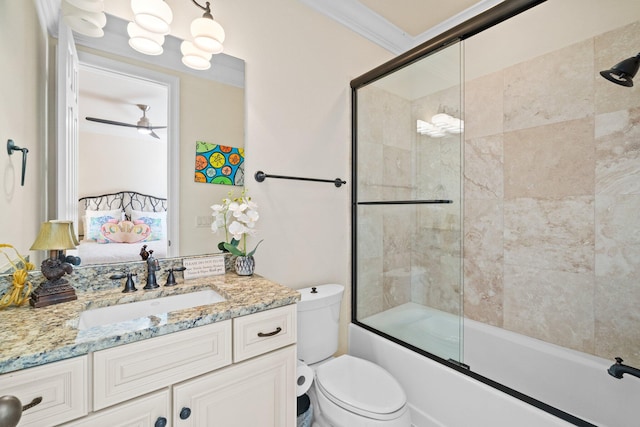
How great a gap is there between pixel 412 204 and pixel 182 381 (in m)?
1.61

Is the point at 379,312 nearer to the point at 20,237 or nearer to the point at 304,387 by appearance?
the point at 304,387

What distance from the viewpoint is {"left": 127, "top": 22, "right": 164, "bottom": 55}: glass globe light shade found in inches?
48.3

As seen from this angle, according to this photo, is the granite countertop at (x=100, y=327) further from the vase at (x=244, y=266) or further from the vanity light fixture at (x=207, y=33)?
the vanity light fixture at (x=207, y=33)

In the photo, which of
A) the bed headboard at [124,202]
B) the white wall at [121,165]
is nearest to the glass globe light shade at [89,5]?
the white wall at [121,165]

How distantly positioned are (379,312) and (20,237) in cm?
188

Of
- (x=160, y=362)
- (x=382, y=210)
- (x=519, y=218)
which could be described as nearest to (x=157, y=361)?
(x=160, y=362)

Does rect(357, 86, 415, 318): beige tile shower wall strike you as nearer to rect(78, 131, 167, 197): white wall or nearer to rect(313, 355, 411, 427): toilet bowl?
rect(313, 355, 411, 427): toilet bowl

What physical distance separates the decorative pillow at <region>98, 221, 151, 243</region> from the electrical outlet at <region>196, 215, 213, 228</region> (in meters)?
0.22

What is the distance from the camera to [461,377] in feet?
4.71

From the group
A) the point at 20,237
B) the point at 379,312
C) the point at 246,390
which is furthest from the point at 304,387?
the point at 20,237

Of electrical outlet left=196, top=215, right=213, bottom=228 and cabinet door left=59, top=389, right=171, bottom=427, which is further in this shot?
electrical outlet left=196, top=215, right=213, bottom=228

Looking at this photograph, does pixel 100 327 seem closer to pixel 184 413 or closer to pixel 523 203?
pixel 184 413

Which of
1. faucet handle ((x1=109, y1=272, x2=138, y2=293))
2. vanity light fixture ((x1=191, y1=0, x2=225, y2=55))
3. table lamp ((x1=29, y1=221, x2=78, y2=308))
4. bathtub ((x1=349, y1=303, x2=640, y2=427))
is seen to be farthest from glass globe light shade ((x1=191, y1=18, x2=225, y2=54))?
bathtub ((x1=349, y1=303, x2=640, y2=427))

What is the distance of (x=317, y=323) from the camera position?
5.39 feet
